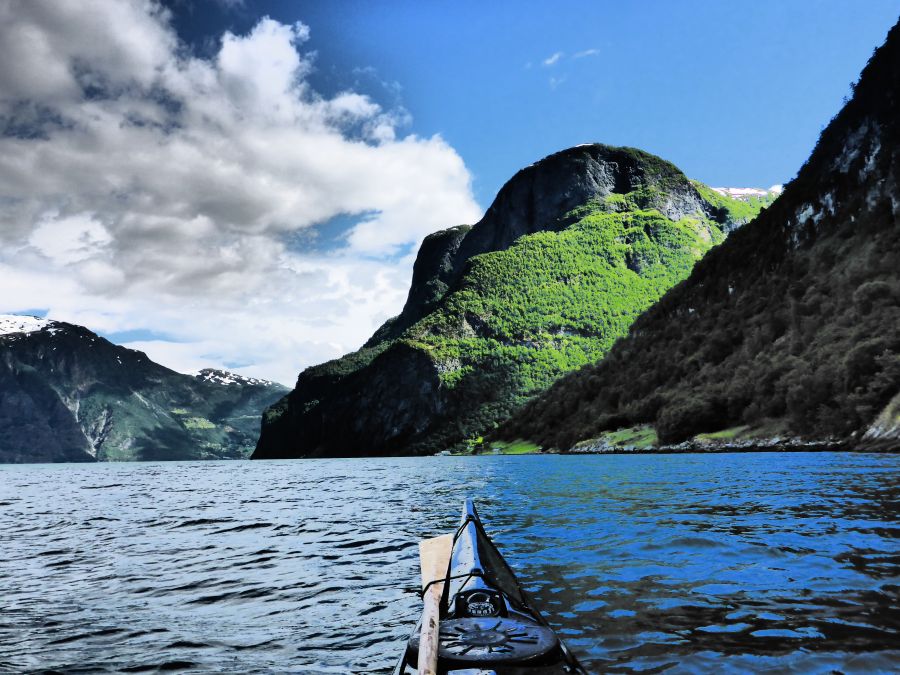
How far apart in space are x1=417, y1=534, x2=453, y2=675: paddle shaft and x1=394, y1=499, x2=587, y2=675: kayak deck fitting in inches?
8.3

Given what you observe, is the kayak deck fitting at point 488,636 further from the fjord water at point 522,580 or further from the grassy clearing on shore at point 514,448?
the grassy clearing on shore at point 514,448

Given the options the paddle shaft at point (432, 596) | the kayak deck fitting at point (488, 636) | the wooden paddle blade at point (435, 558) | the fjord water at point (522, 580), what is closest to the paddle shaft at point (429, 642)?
the paddle shaft at point (432, 596)

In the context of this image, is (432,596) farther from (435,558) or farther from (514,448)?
(514,448)

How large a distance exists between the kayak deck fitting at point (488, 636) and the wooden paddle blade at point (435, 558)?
1.87ft

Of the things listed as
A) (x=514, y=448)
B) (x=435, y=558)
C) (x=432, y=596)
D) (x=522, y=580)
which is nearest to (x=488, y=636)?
(x=432, y=596)

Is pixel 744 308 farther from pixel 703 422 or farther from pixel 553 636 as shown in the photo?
pixel 553 636

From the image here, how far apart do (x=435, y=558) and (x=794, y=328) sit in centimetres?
10752

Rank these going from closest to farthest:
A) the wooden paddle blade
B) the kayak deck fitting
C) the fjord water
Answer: the kayak deck fitting < the fjord water < the wooden paddle blade

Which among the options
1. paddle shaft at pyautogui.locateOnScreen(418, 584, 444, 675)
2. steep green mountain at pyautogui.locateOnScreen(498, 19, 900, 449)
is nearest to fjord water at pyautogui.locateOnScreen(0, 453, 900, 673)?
paddle shaft at pyautogui.locateOnScreen(418, 584, 444, 675)

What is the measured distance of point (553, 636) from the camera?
19.3 ft

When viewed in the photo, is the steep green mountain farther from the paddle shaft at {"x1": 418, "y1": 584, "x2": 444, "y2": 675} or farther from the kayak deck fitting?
the paddle shaft at {"x1": 418, "y1": 584, "x2": 444, "y2": 675}

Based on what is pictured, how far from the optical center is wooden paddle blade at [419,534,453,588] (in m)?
9.47

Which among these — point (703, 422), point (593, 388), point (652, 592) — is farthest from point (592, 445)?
point (652, 592)

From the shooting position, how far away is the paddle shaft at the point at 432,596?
4.81m
